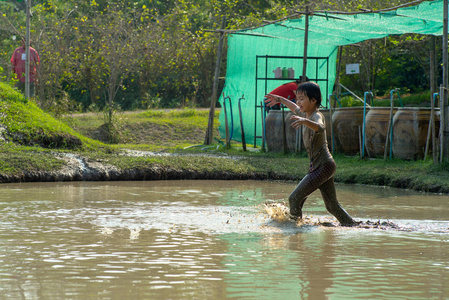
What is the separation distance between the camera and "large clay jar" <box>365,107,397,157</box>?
1316cm

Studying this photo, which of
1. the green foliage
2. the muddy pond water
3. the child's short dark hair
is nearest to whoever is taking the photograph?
the muddy pond water

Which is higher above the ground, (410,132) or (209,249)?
(410,132)

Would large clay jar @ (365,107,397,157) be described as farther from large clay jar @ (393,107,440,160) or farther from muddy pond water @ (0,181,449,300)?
muddy pond water @ (0,181,449,300)

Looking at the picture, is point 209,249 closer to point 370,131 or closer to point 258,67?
point 370,131

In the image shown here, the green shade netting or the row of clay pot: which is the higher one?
the green shade netting

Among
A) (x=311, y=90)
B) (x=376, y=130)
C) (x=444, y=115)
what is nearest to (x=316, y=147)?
(x=311, y=90)

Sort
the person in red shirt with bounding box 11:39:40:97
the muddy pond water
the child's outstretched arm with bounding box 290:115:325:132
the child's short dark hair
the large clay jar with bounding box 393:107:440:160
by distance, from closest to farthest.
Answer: the muddy pond water → the child's outstretched arm with bounding box 290:115:325:132 → the child's short dark hair → the large clay jar with bounding box 393:107:440:160 → the person in red shirt with bounding box 11:39:40:97

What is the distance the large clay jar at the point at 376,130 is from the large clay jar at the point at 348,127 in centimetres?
40

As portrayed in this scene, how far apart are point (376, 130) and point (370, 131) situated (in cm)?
15

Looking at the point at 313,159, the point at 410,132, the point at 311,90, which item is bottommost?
the point at 313,159

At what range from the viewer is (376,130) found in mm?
13273

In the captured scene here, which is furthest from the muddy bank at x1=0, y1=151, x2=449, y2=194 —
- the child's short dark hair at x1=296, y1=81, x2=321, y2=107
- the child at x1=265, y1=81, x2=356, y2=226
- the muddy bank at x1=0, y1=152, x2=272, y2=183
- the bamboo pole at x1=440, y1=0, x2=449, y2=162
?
the child's short dark hair at x1=296, y1=81, x2=321, y2=107

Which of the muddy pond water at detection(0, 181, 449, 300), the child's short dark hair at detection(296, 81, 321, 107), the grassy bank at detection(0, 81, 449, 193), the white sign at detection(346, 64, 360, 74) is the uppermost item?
the white sign at detection(346, 64, 360, 74)

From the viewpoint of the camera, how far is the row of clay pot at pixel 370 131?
12.6m
